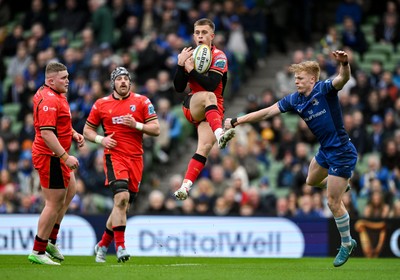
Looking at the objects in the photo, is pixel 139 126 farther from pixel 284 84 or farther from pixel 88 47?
pixel 88 47

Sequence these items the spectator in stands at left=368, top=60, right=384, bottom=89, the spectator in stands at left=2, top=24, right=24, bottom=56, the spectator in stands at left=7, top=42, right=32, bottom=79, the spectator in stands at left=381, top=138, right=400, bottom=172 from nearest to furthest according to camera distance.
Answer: the spectator in stands at left=381, top=138, right=400, bottom=172 → the spectator in stands at left=368, top=60, right=384, bottom=89 → the spectator in stands at left=7, top=42, right=32, bottom=79 → the spectator in stands at left=2, top=24, right=24, bottom=56

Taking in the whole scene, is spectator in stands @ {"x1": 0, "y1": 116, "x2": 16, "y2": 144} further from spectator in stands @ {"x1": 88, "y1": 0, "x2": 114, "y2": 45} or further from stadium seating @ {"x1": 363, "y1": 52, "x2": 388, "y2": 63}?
stadium seating @ {"x1": 363, "y1": 52, "x2": 388, "y2": 63}

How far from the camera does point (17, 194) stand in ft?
74.2

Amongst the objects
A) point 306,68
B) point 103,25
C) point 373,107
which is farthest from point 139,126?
point 103,25

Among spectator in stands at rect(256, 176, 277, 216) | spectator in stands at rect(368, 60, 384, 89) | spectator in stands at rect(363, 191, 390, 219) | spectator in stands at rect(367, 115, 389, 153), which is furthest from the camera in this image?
spectator in stands at rect(368, 60, 384, 89)

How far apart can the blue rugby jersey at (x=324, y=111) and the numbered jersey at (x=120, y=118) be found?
6.82 ft

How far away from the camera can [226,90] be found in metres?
24.9

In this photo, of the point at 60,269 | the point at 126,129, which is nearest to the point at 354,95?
the point at 126,129

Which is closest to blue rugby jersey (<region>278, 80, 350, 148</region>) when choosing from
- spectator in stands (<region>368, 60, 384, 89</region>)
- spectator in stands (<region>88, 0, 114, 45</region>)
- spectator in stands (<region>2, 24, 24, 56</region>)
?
spectator in stands (<region>368, 60, 384, 89</region>)

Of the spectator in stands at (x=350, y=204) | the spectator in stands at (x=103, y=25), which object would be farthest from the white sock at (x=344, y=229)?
the spectator in stands at (x=103, y=25)

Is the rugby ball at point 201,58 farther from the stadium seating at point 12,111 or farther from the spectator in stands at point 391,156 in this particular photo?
the stadium seating at point 12,111

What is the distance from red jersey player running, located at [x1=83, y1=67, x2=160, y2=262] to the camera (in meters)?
14.5

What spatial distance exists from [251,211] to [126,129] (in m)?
6.24

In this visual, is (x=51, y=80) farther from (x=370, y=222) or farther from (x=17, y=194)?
(x=17, y=194)
